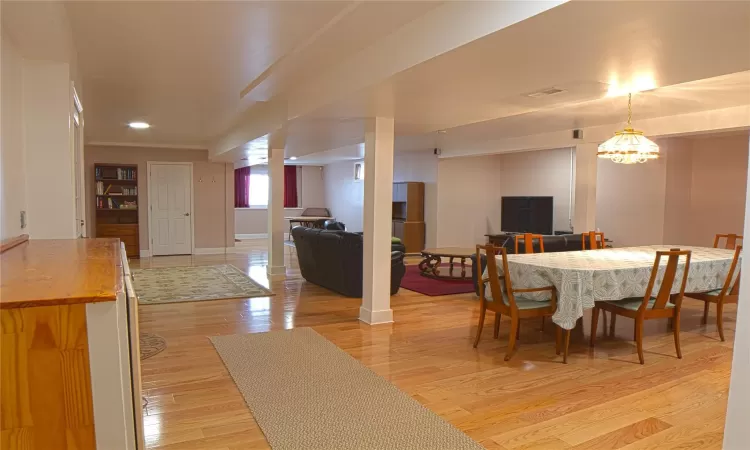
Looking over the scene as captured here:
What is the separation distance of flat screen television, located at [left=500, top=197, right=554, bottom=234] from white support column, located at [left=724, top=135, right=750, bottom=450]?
829cm

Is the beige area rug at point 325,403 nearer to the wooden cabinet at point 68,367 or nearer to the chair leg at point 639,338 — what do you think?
the wooden cabinet at point 68,367

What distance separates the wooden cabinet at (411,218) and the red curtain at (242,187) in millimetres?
5209

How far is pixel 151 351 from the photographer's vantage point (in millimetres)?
4062

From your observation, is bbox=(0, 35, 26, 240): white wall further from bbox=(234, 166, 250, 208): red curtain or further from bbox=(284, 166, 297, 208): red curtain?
bbox=(284, 166, 297, 208): red curtain

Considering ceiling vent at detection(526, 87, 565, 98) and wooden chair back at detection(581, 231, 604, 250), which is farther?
wooden chair back at detection(581, 231, 604, 250)

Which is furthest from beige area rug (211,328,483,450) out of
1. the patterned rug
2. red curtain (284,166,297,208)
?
red curtain (284,166,297,208)

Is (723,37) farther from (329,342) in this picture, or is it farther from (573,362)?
(329,342)

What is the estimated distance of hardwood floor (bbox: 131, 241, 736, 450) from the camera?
2.72 metres

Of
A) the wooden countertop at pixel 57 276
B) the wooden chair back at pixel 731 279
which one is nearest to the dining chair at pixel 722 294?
the wooden chair back at pixel 731 279

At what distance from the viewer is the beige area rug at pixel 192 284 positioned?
6.21m

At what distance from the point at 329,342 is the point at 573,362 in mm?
1946

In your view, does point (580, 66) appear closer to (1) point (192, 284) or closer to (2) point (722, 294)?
(2) point (722, 294)

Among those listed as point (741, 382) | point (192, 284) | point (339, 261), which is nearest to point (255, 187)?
point (192, 284)

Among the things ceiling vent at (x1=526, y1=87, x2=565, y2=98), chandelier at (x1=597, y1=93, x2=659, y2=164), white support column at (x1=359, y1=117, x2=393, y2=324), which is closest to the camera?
ceiling vent at (x1=526, y1=87, x2=565, y2=98)
